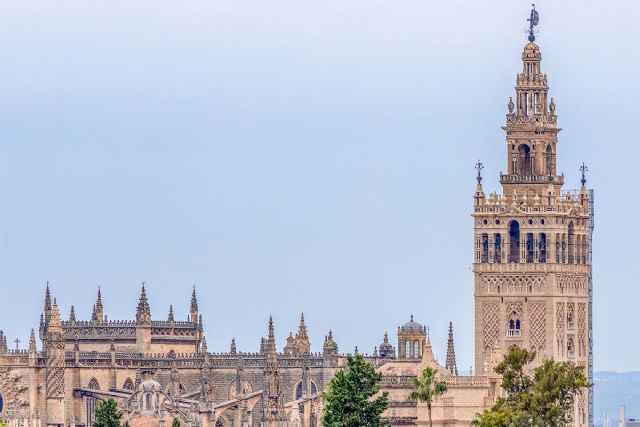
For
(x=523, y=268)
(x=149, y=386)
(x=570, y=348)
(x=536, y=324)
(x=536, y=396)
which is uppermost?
(x=523, y=268)

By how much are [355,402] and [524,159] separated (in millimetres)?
24896

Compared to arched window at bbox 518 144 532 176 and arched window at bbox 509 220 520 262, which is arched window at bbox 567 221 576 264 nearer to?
arched window at bbox 509 220 520 262

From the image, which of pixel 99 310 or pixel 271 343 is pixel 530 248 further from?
pixel 99 310

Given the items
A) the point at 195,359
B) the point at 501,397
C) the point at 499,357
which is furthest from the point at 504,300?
the point at 195,359

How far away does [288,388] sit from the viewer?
567ft

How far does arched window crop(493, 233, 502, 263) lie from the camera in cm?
15750

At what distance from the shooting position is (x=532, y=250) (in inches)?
6186

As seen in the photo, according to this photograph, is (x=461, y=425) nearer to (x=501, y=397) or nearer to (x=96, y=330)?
(x=501, y=397)

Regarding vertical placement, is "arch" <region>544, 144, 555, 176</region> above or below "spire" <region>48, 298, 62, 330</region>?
above

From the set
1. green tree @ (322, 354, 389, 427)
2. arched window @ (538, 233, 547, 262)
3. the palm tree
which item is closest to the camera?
green tree @ (322, 354, 389, 427)

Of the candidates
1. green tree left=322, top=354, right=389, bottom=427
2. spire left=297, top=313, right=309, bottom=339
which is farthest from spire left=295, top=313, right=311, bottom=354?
green tree left=322, top=354, right=389, bottom=427

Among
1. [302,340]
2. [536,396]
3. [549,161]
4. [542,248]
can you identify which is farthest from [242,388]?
[536,396]

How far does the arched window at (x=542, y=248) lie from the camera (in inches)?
6166

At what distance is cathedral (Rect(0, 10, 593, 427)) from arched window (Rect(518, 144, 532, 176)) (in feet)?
0.25
